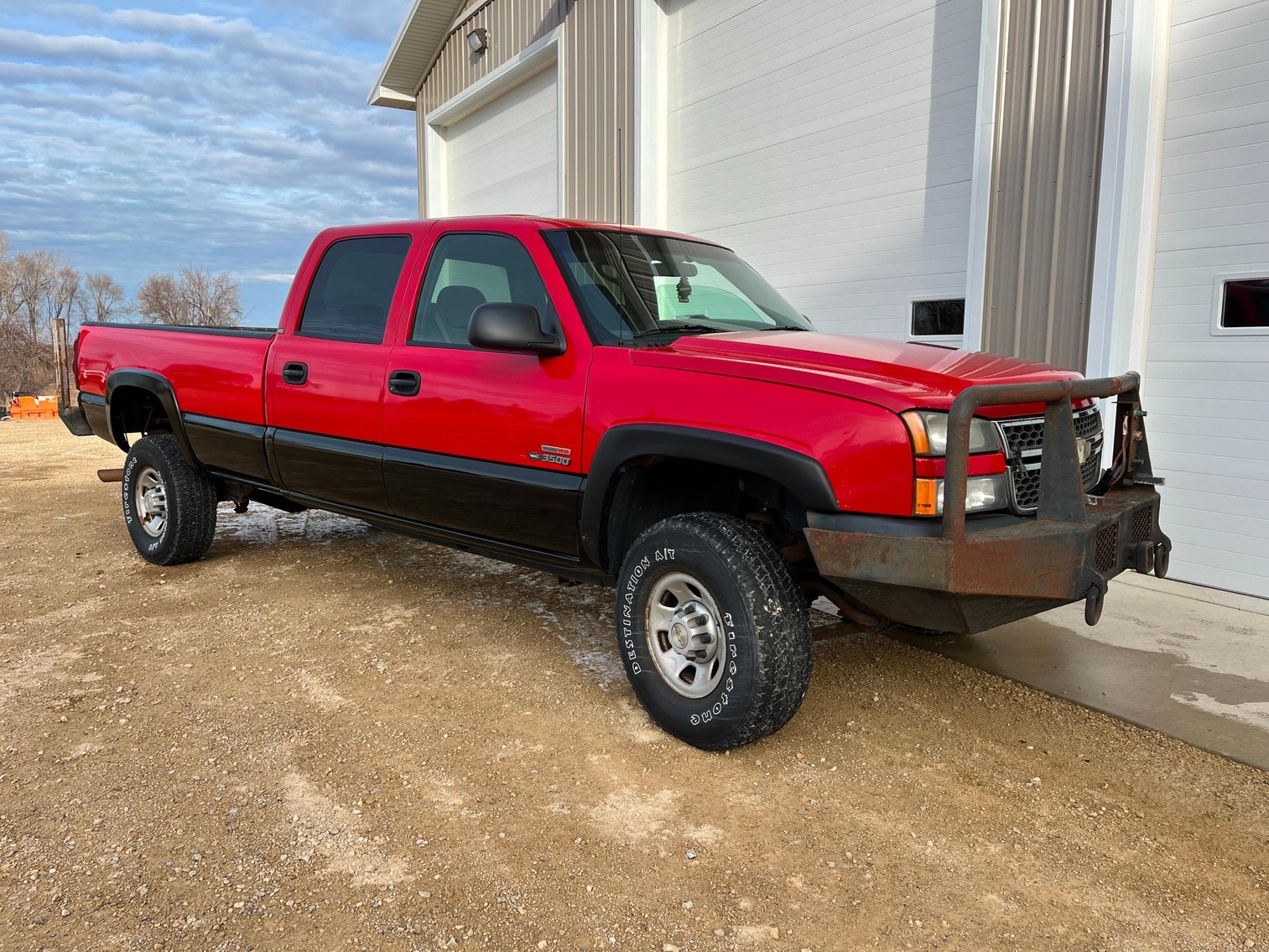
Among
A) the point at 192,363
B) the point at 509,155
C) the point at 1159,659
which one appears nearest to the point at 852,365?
the point at 1159,659

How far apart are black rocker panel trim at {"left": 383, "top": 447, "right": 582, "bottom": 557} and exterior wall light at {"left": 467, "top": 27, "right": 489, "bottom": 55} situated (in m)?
9.87

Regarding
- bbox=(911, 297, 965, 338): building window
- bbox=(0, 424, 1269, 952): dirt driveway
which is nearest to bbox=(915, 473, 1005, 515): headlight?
bbox=(0, 424, 1269, 952): dirt driveway

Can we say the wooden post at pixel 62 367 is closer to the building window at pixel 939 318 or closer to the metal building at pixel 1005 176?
the metal building at pixel 1005 176

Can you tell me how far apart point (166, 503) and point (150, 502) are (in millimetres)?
291

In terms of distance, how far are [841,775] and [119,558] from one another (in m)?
4.82

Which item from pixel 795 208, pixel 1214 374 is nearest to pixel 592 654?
pixel 1214 374

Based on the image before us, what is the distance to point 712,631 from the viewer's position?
304 cm

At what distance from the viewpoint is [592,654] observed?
4.08 m

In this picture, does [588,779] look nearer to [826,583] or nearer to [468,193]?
[826,583]

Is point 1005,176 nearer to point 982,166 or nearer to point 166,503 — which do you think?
point 982,166

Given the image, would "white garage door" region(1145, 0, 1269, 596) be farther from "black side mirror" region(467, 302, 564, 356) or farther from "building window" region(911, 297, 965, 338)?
"black side mirror" region(467, 302, 564, 356)

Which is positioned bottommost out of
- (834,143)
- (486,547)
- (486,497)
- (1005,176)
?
(486,547)

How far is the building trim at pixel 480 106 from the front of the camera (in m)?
10.7

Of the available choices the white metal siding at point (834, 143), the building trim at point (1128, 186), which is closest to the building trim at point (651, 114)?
the white metal siding at point (834, 143)
